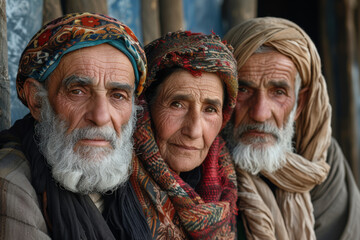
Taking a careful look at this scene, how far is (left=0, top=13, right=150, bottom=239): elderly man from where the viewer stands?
2.20 metres

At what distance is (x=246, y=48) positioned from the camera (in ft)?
10.6

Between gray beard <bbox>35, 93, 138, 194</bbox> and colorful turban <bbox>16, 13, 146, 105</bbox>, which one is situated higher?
colorful turban <bbox>16, 13, 146, 105</bbox>

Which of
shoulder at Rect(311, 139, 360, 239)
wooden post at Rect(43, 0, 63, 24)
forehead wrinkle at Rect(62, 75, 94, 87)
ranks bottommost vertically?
shoulder at Rect(311, 139, 360, 239)

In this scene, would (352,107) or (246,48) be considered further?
(352,107)

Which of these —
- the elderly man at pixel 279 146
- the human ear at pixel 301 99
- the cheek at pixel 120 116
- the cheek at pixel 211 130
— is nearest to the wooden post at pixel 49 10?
the cheek at pixel 120 116

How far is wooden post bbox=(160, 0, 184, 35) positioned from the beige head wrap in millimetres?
1052

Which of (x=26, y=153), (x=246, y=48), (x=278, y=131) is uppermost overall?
(x=246, y=48)

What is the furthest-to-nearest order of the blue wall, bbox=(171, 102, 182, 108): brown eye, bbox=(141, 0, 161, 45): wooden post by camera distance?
1. bbox=(141, 0, 161, 45): wooden post
2. the blue wall
3. bbox=(171, 102, 182, 108): brown eye

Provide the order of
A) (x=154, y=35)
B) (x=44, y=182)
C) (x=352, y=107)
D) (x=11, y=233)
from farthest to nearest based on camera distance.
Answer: (x=352, y=107) < (x=154, y=35) < (x=44, y=182) < (x=11, y=233)

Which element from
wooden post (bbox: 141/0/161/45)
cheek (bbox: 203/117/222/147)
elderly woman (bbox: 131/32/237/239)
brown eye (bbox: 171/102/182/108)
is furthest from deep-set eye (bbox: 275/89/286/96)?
wooden post (bbox: 141/0/161/45)

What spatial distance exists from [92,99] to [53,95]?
219mm

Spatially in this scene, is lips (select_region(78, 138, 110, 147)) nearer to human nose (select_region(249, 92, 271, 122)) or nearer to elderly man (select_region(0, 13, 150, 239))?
elderly man (select_region(0, 13, 150, 239))

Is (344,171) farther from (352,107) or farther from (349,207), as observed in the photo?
(352,107)

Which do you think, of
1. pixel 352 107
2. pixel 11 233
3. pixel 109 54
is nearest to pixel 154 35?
pixel 109 54
